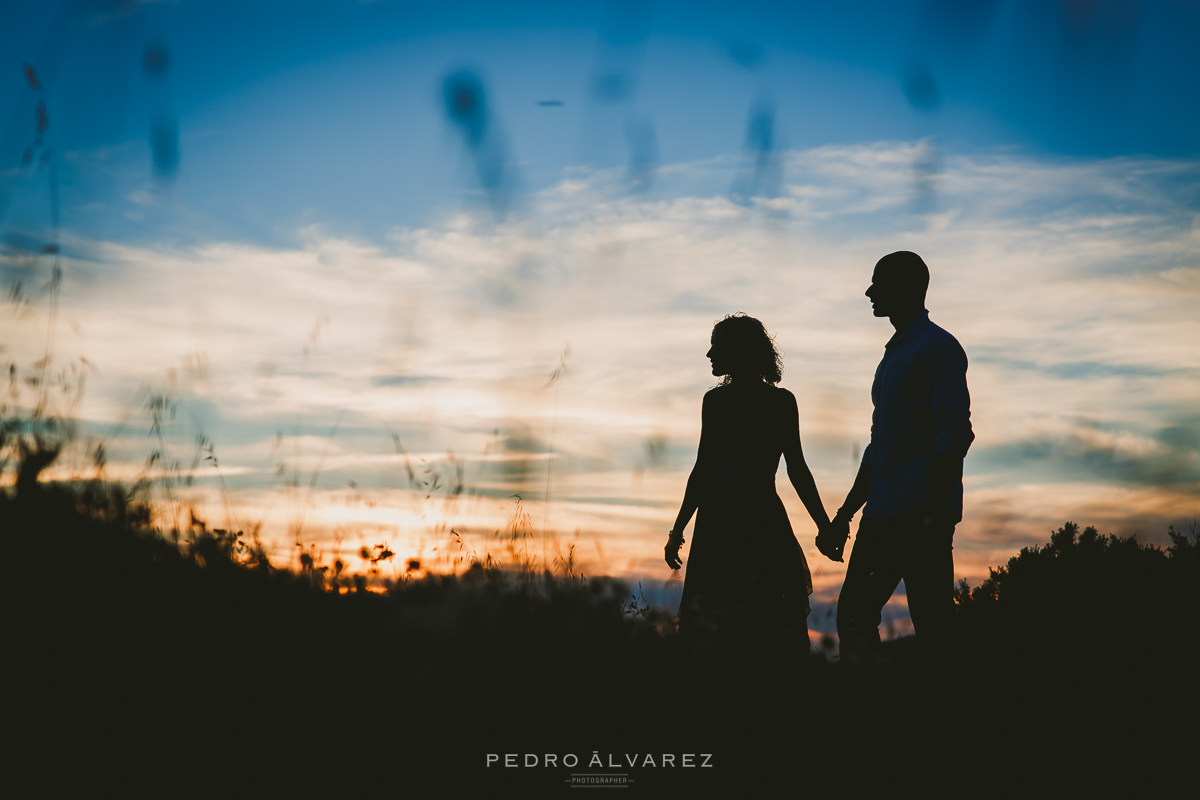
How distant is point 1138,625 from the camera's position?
38.5 ft

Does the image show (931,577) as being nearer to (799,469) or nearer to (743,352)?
(799,469)

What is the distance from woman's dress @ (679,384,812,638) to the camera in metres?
4.25

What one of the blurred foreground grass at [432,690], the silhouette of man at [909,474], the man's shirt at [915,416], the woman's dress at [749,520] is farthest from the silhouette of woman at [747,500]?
the blurred foreground grass at [432,690]

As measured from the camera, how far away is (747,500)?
4297 mm

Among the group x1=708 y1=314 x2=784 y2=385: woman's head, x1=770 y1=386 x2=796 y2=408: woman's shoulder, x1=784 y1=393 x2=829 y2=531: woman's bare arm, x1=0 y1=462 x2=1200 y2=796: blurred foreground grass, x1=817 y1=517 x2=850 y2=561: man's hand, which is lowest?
x1=0 y1=462 x2=1200 y2=796: blurred foreground grass

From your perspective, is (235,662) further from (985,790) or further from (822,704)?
(985,790)

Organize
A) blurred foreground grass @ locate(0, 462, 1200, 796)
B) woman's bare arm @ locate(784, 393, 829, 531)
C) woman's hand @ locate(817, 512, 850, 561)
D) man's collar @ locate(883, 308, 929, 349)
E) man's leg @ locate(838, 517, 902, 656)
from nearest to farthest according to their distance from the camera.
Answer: blurred foreground grass @ locate(0, 462, 1200, 796), man's leg @ locate(838, 517, 902, 656), man's collar @ locate(883, 308, 929, 349), woman's hand @ locate(817, 512, 850, 561), woman's bare arm @ locate(784, 393, 829, 531)

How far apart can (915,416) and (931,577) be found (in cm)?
75

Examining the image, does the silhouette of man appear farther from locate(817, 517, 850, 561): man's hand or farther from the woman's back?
the woman's back

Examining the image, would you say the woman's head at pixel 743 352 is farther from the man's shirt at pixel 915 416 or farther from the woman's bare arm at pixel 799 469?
the man's shirt at pixel 915 416

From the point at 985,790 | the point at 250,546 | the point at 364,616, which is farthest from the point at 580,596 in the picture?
the point at 985,790

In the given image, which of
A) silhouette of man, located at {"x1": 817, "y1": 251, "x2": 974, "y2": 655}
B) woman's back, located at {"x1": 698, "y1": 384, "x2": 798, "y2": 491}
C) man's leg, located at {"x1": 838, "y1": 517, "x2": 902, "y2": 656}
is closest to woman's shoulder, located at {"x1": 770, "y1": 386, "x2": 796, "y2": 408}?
woman's back, located at {"x1": 698, "y1": 384, "x2": 798, "y2": 491}

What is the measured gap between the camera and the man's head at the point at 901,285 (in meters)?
3.89

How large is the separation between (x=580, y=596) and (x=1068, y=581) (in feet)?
A: 46.0
